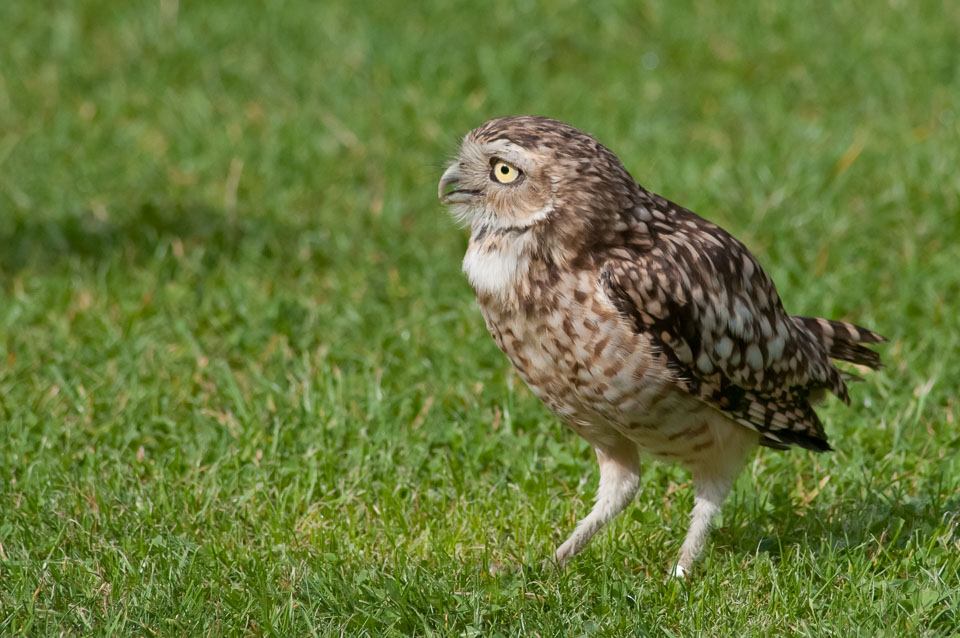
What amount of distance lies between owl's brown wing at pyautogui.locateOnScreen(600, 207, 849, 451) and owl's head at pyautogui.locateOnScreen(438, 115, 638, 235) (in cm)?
17

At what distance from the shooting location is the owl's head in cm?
396

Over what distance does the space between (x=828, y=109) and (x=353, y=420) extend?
15.0ft

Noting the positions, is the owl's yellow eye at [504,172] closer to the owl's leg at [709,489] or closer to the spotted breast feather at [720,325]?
the spotted breast feather at [720,325]

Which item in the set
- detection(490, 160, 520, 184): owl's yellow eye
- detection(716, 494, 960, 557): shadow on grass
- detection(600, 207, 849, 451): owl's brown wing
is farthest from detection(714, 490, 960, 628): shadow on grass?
detection(490, 160, 520, 184): owl's yellow eye

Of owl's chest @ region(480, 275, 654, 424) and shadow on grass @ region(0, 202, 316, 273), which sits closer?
owl's chest @ region(480, 275, 654, 424)

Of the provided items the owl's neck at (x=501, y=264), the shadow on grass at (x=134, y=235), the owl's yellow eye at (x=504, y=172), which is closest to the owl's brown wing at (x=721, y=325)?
the owl's neck at (x=501, y=264)

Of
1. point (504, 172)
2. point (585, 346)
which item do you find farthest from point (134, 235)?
point (585, 346)

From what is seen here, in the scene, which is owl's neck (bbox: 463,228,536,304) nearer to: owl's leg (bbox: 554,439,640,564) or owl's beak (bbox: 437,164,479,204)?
owl's beak (bbox: 437,164,479,204)

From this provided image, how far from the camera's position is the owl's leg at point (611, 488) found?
4363 millimetres

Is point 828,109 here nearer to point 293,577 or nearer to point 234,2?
point 234,2

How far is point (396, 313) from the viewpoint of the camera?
6199 mm

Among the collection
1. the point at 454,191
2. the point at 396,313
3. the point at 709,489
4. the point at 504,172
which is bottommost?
the point at 396,313

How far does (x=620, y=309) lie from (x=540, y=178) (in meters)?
0.49

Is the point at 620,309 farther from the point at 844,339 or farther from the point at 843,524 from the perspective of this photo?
the point at 843,524
